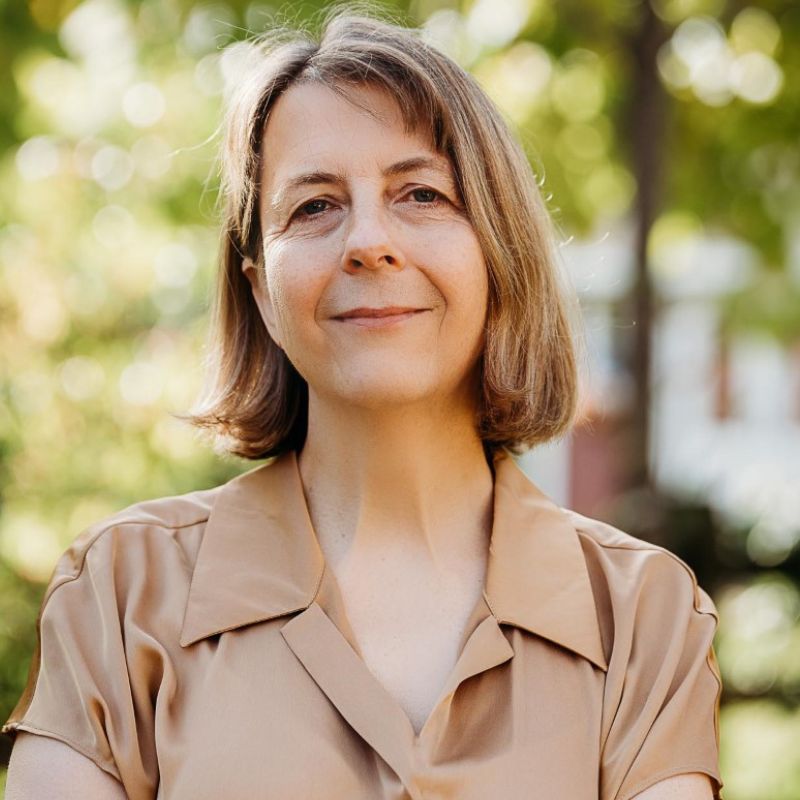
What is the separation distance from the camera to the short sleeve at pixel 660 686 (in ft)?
6.56

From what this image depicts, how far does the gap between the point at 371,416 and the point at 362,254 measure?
0.29 metres

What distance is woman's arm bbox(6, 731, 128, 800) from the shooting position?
1.92m

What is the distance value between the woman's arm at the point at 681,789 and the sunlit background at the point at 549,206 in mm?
1403

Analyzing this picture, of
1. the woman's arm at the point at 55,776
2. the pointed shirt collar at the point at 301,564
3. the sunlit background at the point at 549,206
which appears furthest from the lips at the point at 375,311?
the sunlit background at the point at 549,206

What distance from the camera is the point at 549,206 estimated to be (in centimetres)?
714

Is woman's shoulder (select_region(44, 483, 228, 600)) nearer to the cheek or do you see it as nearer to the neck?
the neck

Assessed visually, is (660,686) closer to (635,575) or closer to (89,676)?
(635,575)

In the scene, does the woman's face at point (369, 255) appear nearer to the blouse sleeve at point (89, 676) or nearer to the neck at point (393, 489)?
the neck at point (393, 489)

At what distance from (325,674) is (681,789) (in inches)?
21.8

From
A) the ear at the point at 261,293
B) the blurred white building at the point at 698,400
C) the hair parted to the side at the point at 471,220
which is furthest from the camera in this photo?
the blurred white building at the point at 698,400

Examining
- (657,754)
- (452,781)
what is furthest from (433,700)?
(657,754)

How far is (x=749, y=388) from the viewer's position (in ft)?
60.0

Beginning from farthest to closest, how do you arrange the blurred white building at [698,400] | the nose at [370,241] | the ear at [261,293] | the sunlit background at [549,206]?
1. the blurred white building at [698,400]
2. the sunlit background at [549,206]
3. the ear at [261,293]
4. the nose at [370,241]

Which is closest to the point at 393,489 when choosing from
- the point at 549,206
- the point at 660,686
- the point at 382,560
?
the point at 382,560
